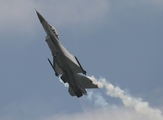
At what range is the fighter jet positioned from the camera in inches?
4461

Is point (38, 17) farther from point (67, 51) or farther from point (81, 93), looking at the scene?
point (81, 93)

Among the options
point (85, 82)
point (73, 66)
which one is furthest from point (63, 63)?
point (85, 82)

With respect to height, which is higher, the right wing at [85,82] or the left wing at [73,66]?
the right wing at [85,82]

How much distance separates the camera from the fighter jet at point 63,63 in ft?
372

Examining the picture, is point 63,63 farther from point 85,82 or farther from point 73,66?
point 85,82

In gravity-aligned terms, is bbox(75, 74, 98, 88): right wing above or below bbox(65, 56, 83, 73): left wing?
above

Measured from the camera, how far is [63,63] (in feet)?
373

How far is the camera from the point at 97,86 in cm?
12012

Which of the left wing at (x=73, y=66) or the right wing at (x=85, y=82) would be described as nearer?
the left wing at (x=73, y=66)

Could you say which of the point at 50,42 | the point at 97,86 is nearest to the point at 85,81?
the point at 97,86

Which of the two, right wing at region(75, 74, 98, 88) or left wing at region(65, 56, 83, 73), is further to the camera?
right wing at region(75, 74, 98, 88)

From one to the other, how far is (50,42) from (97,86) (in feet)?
47.6

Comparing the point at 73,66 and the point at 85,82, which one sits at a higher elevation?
the point at 85,82

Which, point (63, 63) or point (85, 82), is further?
point (85, 82)
